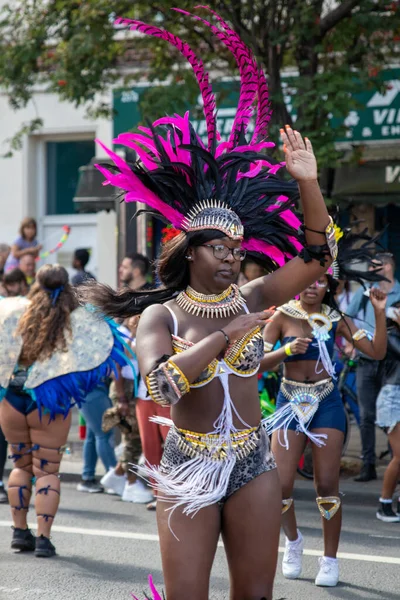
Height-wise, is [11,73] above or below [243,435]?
above

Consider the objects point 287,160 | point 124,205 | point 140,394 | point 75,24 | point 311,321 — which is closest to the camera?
point 287,160

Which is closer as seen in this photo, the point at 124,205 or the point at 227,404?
the point at 227,404

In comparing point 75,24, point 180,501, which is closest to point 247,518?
point 180,501

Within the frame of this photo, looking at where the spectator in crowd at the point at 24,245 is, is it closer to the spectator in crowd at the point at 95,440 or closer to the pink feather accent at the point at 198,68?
the spectator in crowd at the point at 95,440

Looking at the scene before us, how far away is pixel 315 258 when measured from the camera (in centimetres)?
402

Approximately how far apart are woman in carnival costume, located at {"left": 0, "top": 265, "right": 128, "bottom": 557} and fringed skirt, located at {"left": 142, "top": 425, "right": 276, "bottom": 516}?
2.71 meters

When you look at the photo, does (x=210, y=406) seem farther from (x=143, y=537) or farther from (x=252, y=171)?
(x=143, y=537)

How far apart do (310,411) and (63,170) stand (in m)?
11.8

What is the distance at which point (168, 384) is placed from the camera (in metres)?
3.54

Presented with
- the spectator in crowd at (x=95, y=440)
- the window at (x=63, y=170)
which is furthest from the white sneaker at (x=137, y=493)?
the window at (x=63, y=170)

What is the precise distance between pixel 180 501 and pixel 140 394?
14.2ft

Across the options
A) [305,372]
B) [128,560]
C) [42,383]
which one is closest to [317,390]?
[305,372]

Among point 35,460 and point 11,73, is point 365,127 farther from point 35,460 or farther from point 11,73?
point 35,460

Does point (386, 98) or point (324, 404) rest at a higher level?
point (386, 98)
